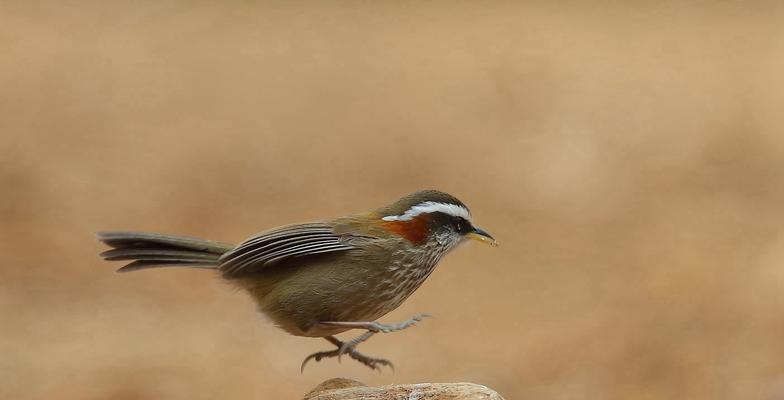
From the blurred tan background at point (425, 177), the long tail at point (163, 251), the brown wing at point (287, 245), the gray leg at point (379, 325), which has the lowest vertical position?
the gray leg at point (379, 325)

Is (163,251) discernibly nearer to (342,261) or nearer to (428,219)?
(342,261)

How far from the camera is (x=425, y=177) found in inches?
702

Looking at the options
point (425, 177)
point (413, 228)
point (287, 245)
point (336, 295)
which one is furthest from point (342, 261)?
point (425, 177)

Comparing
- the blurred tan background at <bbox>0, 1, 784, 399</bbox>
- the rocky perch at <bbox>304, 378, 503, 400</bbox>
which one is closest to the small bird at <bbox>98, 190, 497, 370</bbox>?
the rocky perch at <bbox>304, 378, 503, 400</bbox>

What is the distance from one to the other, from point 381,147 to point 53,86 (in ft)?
15.6

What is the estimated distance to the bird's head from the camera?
7312 millimetres

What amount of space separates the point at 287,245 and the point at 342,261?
316 millimetres

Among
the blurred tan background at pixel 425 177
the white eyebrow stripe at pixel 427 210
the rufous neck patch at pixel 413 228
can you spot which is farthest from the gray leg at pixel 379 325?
the blurred tan background at pixel 425 177

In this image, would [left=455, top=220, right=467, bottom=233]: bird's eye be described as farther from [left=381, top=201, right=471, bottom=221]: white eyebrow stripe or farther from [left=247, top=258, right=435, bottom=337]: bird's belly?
[left=247, top=258, right=435, bottom=337]: bird's belly

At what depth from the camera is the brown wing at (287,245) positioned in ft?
23.6

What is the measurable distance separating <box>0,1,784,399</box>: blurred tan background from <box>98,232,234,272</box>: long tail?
5.48 metres

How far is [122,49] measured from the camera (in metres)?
19.8

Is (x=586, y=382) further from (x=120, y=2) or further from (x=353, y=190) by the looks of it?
(x=120, y=2)

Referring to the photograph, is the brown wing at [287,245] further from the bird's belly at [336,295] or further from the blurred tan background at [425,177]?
the blurred tan background at [425,177]
